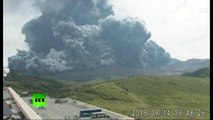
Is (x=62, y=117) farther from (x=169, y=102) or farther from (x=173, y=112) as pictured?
(x=169, y=102)

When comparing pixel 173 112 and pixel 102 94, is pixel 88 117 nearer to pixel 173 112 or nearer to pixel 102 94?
pixel 173 112

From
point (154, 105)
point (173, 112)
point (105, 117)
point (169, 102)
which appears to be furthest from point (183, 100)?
point (105, 117)

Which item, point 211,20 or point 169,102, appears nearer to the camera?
point 211,20

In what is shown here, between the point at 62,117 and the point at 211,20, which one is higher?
the point at 211,20

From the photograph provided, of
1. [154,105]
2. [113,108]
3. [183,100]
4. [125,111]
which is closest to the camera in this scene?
[125,111]

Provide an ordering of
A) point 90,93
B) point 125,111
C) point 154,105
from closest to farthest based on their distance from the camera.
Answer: point 125,111
point 154,105
point 90,93

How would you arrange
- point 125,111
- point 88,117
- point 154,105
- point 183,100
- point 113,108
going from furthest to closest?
point 183,100, point 154,105, point 113,108, point 125,111, point 88,117

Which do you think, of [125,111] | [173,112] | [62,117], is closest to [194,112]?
[173,112]

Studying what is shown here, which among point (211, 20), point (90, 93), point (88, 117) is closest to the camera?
point (211, 20)

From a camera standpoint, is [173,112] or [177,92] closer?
[173,112]
